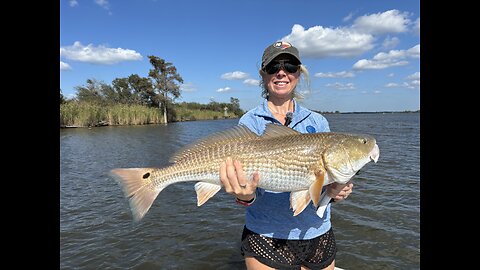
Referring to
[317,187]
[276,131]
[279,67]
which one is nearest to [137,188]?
[276,131]

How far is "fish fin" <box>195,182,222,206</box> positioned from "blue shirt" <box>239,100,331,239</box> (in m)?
0.45

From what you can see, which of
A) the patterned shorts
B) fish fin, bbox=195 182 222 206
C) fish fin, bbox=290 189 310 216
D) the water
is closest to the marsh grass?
the water

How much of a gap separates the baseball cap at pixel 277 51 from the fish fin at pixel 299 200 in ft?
4.74

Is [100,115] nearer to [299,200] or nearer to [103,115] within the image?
[103,115]

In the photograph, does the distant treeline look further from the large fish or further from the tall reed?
the large fish

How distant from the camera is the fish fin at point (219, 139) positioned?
3.21 meters

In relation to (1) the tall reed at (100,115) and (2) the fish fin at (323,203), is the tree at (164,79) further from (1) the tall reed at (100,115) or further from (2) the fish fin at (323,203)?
(2) the fish fin at (323,203)

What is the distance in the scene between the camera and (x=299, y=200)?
293 cm

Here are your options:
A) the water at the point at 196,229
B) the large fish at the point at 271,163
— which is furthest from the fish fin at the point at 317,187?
the water at the point at 196,229

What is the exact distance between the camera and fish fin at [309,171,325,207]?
2840 millimetres

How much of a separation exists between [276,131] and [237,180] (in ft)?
2.19
